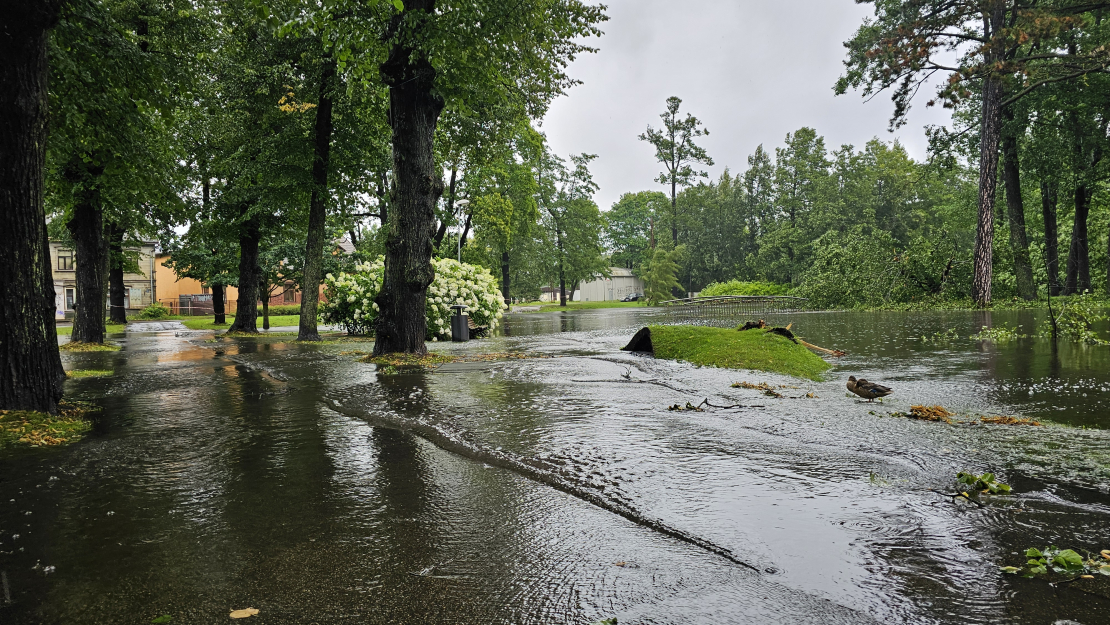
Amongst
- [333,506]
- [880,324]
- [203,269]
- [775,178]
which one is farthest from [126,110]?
[775,178]

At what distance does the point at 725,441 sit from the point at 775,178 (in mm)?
60613

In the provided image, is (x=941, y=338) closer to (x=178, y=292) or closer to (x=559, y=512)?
(x=559, y=512)

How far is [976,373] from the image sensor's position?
8875mm

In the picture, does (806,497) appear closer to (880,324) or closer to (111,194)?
(111,194)

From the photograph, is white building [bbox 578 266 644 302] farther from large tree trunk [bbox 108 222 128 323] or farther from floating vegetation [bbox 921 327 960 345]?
floating vegetation [bbox 921 327 960 345]

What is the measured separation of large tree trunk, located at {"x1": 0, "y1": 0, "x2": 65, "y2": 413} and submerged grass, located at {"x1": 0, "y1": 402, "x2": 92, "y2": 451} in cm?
24

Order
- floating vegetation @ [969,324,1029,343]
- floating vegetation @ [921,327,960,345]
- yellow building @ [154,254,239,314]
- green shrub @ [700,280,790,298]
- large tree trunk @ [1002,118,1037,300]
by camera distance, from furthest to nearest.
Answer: yellow building @ [154,254,239,314] < green shrub @ [700,280,790,298] < large tree trunk @ [1002,118,1037,300] < floating vegetation @ [921,327,960,345] < floating vegetation @ [969,324,1029,343]

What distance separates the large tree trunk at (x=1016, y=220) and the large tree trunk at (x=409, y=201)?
2734 cm

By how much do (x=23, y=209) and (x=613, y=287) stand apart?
82127mm

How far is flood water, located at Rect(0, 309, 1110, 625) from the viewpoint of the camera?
99.0 inches

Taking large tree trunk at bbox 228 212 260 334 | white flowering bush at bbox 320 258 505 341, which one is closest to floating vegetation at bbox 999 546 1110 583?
white flowering bush at bbox 320 258 505 341

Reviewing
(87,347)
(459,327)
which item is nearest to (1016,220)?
(459,327)

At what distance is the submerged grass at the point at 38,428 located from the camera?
17.7 feet

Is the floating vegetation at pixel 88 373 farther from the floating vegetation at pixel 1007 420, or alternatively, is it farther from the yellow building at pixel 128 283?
the yellow building at pixel 128 283
